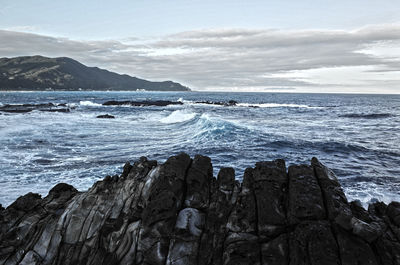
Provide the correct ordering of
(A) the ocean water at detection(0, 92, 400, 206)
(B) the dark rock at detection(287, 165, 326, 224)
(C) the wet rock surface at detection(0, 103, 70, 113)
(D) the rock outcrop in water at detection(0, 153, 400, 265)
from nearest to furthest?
(D) the rock outcrop in water at detection(0, 153, 400, 265), (B) the dark rock at detection(287, 165, 326, 224), (A) the ocean water at detection(0, 92, 400, 206), (C) the wet rock surface at detection(0, 103, 70, 113)

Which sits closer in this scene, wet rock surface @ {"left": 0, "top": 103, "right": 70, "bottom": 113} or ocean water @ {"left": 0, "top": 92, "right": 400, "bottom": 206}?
ocean water @ {"left": 0, "top": 92, "right": 400, "bottom": 206}

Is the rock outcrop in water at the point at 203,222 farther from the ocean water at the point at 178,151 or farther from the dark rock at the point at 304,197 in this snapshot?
the ocean water at the point at 178,151

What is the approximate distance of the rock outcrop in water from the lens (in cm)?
591

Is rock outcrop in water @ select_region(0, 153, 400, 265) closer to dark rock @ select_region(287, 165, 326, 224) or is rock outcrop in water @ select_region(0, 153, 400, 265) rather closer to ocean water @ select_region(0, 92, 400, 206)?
dark rock @ select_region(287, 165, 326, 224)

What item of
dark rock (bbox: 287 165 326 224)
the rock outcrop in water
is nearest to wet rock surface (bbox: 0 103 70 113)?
the rock outcrop in water

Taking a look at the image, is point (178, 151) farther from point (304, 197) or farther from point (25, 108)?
point (25, 108)

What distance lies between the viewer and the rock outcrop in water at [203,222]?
5914 mm

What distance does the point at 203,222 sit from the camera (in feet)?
22.9

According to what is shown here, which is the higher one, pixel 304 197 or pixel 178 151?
pixel 304 197

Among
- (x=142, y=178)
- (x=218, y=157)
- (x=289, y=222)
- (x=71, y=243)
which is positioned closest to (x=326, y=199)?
(x=289, y=222)

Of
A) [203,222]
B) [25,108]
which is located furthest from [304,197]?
[25,108]

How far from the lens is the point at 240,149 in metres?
22.5

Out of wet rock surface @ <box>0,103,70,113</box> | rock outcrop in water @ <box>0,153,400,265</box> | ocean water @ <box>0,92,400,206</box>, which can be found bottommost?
ocean water @ <box>0,92,400,206</box>

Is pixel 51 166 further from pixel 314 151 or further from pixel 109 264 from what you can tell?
pixel 314 151
